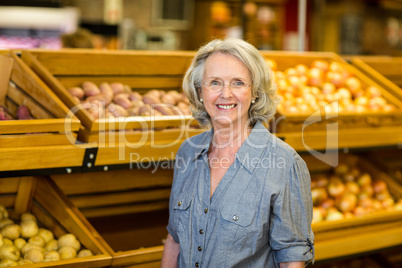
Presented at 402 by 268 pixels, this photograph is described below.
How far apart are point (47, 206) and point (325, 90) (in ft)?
7.41

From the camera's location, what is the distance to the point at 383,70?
4461 millimetres

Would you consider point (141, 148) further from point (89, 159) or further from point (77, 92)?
point (77, 92)

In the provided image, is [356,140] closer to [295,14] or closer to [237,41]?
[237,41]

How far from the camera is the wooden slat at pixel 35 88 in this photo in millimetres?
2480

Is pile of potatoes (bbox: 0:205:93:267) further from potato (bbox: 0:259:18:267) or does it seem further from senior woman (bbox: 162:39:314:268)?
senior woman (bbox: 162:39:314:268)

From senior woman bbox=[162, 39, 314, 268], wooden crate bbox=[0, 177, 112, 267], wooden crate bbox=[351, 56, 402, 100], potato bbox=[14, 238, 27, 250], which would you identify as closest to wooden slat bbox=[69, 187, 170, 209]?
wooden crate bbox=[0, 177, 112, 267]

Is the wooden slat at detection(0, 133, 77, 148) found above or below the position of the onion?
above

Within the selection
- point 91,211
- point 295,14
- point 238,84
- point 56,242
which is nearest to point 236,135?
point 238,84

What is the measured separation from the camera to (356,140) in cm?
325

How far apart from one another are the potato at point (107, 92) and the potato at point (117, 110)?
0.07 m

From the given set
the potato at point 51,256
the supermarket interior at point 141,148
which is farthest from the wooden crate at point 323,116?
the potato at point 51,256

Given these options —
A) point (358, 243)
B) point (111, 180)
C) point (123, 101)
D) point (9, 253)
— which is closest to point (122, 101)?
point (123, 101)

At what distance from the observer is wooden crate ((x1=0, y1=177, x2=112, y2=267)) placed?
2486 millimetres

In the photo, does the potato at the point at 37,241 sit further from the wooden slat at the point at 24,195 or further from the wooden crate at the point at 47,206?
the wooden slat at the point at 24,195
